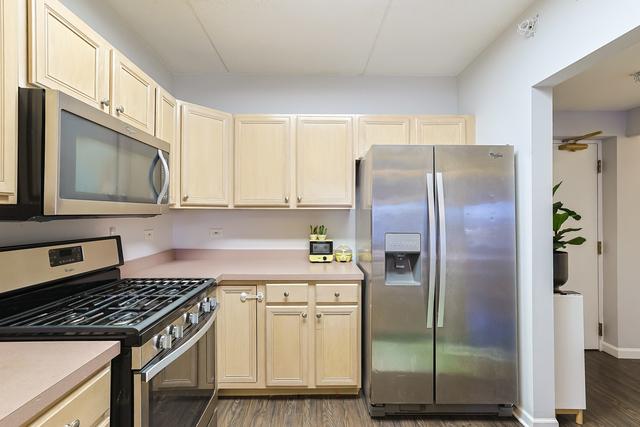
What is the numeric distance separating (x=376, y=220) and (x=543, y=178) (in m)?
1.02

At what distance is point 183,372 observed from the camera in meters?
1.41

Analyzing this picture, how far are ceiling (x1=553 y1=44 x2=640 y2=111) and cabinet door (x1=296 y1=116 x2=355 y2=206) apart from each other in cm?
179

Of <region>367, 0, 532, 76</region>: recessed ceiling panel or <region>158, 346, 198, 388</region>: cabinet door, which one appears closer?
<region>158, 346, 198, 388</region>: cabinet door

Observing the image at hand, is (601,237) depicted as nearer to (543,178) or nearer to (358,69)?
(543,178)

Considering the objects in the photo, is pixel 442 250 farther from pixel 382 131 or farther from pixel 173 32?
pixel 173 32

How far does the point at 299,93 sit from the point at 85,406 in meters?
2.62

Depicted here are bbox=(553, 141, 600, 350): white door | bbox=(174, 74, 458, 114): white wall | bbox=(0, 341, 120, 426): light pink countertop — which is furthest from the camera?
bbox=(553, 141, 600, 350): white door

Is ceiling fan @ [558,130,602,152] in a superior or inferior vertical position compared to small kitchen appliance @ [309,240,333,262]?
superior

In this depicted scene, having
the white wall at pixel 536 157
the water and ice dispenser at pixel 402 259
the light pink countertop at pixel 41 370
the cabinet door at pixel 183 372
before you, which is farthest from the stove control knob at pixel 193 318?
the white wall at pixel 536 157

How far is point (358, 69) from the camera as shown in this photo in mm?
2787

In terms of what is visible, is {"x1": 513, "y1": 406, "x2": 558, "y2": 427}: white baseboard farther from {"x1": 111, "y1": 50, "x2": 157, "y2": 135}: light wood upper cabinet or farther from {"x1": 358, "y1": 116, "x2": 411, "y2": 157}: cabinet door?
{"x1": 111, "y1": 50, "x2": 157, "y2": 135}: light wood upper cabinet

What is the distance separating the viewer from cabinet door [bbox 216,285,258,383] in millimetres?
2217

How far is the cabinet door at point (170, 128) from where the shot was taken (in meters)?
2.05

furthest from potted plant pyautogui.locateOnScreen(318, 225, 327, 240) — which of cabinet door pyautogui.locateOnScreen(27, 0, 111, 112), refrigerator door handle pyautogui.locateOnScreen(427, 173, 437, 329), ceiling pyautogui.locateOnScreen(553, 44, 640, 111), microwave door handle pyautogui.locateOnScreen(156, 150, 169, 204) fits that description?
ceiling pyautogui.locateOnScreen(553, 44, 640, 111)
